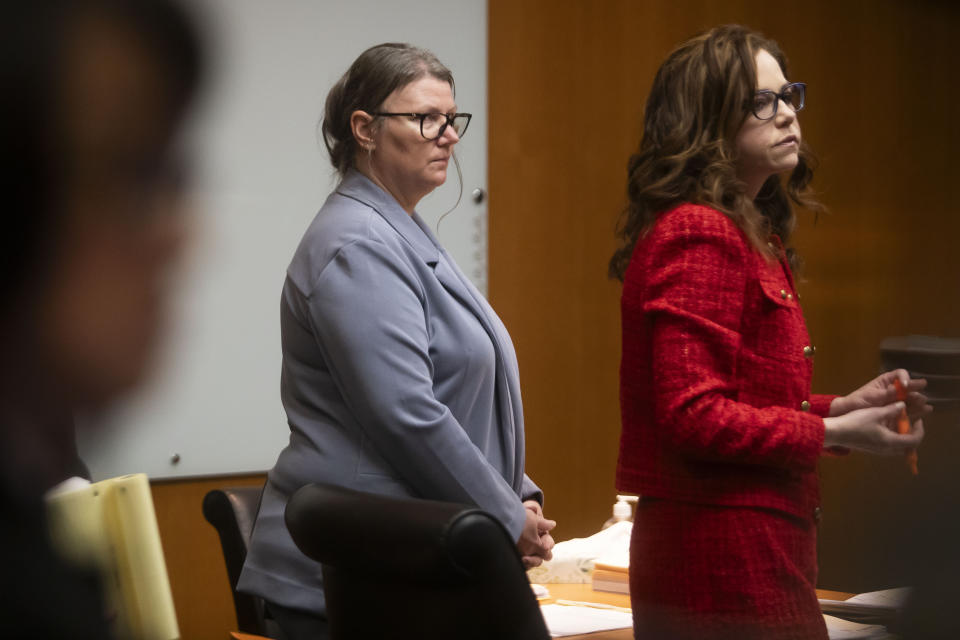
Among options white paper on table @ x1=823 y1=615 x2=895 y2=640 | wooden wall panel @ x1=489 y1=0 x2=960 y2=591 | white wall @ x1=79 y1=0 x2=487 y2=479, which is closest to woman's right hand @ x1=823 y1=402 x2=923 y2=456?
white paper on table @ x1=823 y1=615 x2=895 y2=640

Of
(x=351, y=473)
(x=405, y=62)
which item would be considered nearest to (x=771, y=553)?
(x=351, y=473)

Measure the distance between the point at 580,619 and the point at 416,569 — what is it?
2.89ft

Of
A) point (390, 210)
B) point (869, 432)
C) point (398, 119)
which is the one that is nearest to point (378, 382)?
point (390, 210)

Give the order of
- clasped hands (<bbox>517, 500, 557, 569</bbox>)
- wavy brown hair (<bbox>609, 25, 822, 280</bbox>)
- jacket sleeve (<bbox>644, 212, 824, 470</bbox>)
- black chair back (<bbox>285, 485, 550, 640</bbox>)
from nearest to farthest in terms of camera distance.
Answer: black chair back (<bbox>285, 485, 550, 640</bbox>) < jacket sleeve (<bbox>644, 212, 824, 470</bbox>) < wavy brown hair (<bbox>609, 25, 822, 280</bbox>) < clasped hands (<bbox>517, 500, 557, 569</bbox>)

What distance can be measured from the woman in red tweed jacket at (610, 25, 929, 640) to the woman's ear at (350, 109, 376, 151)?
1.51 feet

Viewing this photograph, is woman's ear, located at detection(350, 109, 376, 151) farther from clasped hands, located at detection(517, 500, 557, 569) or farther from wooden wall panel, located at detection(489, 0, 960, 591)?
wooden wall panel, located at detection(489, 0, 960, 591)

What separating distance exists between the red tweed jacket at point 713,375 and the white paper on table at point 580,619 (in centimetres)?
46

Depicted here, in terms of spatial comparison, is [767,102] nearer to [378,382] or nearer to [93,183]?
[378,382]

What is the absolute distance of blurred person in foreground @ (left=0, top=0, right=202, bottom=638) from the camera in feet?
1.64

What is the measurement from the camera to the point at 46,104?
1.67ft

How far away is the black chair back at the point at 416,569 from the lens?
889 mm

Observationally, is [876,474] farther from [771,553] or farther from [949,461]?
Result: [949,461]

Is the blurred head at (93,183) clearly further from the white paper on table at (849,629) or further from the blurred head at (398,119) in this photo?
the white paper on table at (849,629)

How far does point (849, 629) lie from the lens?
1.58 m
